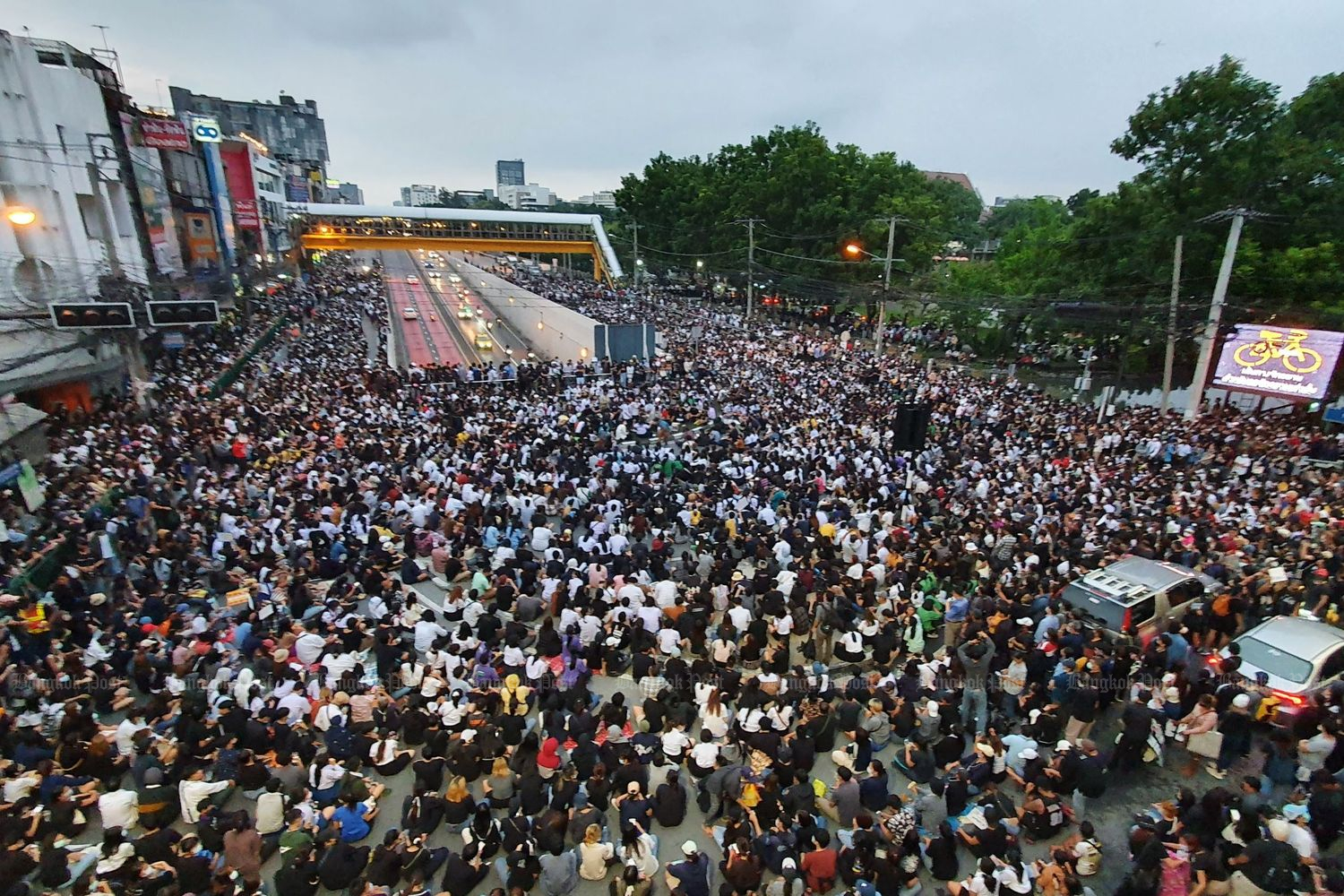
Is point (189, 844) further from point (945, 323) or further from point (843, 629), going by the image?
point (945, 323)

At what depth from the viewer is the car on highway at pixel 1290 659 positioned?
292 inches

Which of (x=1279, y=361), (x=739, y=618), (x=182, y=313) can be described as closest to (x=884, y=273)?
(x=1279, y=361)

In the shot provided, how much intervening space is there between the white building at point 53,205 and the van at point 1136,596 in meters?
21.1

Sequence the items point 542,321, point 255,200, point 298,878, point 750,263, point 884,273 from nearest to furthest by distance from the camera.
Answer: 1. point 298,878
2. point 884,273
3. point 750,263
4. point 542,321
5. point 255,200

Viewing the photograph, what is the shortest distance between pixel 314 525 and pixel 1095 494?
1462cm

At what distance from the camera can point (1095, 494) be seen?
1337cm

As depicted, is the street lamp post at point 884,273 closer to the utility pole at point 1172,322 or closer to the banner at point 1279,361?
the utility pole at point 1172,322

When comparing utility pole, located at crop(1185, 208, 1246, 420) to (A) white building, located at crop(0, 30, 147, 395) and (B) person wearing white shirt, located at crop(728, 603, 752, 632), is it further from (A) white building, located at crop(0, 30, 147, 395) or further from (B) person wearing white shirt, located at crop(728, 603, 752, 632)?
(A) white building, located at crop(0, 30, 147, 395)

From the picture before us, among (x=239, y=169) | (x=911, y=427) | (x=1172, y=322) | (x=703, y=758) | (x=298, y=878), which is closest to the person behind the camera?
(x=298, y=878)

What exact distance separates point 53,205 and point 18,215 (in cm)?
209

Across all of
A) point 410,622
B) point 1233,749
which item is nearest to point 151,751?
point 410,622

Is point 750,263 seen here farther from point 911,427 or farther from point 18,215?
point 18,215

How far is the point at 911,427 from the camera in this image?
1540 centimetres

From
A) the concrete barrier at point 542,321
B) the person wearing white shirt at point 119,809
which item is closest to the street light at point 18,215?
the concrete barrier at point 542,321
